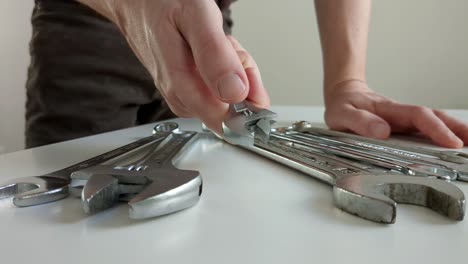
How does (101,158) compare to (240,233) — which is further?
(101,158)

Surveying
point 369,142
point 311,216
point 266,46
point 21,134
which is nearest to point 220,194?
point 311,216

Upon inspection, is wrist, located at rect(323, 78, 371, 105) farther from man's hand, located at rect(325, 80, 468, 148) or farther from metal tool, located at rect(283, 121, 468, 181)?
metal tool, located at rect(283, 121, 468, 181)

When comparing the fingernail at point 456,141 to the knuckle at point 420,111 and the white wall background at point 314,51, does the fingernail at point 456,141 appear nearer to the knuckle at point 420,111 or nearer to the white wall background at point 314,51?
the knuckle at point 420,111

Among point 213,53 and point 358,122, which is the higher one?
point 213,53

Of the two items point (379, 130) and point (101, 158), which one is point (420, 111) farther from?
point (101, 158)

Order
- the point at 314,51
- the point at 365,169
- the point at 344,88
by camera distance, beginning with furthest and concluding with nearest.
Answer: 1. the point at 314,51
2. the point at 344,88
3. the point at 365,169

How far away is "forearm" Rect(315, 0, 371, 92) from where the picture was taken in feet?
2.93

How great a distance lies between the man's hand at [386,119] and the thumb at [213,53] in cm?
33

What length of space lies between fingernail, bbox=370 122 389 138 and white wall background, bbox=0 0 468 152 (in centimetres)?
106

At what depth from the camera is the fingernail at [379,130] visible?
0.65 m

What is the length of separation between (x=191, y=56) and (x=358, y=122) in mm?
346

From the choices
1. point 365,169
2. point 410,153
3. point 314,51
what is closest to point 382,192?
point 365,169

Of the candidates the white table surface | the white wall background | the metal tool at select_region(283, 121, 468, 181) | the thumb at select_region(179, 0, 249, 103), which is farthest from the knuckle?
the white wall background

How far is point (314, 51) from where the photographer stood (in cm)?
169
